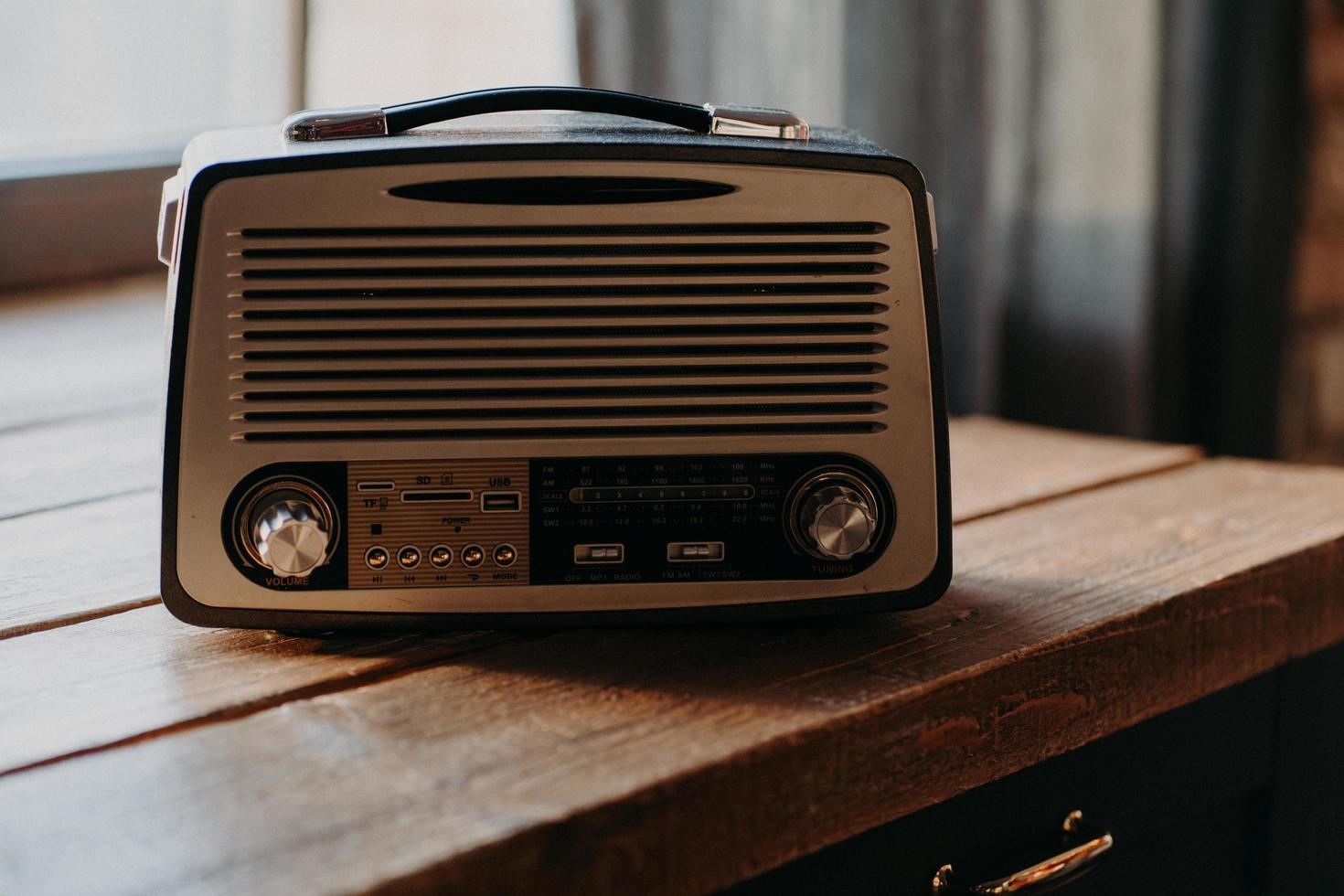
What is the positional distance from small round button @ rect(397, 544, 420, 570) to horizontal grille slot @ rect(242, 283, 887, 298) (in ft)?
0.39

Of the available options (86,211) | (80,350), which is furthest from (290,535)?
(86,211)

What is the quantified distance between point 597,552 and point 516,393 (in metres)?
0.08

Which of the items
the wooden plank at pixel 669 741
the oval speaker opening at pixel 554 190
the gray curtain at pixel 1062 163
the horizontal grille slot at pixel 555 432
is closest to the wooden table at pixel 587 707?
the wooden plank at pixel 669 741

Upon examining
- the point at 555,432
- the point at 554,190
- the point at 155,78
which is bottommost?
the point at 555,432

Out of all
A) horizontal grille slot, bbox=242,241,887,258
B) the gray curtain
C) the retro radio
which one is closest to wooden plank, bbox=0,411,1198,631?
the retro radio

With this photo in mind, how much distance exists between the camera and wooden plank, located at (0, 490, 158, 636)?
70 centimetres

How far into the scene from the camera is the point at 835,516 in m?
0.63

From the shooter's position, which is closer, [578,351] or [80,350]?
[578,351]

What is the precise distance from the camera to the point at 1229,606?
739 millimetres

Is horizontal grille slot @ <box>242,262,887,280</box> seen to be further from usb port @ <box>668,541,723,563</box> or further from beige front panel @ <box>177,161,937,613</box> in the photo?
usb port @ <box>668,541,723,563</box>

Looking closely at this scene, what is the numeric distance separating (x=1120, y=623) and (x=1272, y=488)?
12.1 inches

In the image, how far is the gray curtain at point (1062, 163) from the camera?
4.88 ft

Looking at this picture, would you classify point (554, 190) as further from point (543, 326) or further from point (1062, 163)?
point (1062, 163)

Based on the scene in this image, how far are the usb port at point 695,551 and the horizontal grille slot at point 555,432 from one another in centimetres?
5
